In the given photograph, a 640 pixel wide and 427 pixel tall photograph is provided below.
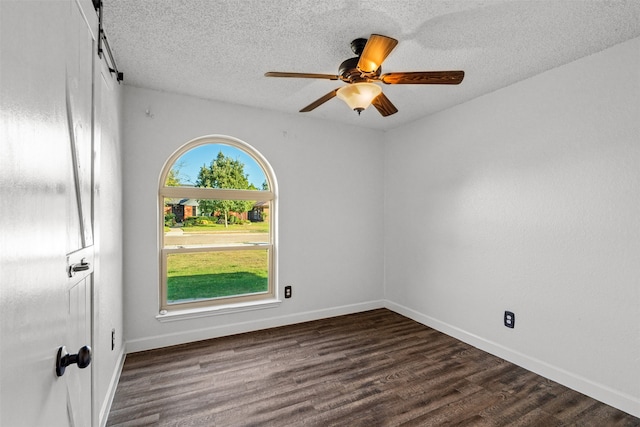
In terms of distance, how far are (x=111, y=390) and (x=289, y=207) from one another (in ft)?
7.51

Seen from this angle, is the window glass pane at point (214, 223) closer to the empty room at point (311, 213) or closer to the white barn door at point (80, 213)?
the empty room at point (311, 213)

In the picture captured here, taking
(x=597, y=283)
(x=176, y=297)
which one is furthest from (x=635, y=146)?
(x=176, y=297)

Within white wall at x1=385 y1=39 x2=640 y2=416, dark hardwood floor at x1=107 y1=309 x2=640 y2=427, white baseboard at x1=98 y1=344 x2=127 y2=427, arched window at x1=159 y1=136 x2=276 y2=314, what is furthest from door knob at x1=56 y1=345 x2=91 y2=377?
white wall at x1=385 y1=39 x2=640 y2=416

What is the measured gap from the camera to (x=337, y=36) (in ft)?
6.75

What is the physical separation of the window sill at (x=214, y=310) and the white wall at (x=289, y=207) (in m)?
0.05

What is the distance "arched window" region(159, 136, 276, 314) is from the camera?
319 centimetres

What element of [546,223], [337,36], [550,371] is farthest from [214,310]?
[546,223]

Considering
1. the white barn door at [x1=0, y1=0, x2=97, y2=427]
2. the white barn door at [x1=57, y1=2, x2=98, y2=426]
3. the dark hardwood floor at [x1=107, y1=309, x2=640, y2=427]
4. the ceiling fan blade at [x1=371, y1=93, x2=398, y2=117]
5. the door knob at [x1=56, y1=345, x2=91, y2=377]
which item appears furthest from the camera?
the ceiling fan blade at [x1=371, y1=93, x2=398, y2=117]

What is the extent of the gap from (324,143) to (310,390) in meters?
2.74

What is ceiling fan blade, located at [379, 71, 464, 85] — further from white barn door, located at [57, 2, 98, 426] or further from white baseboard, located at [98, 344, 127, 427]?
white baseboard, located at [98, 344, 127, 427]

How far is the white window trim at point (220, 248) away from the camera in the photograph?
3.11m

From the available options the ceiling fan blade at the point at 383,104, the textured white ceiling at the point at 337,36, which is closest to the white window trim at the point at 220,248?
the textured white ceiling at the point at 337,36

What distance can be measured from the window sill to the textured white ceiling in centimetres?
226

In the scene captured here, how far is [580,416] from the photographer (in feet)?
6.59
